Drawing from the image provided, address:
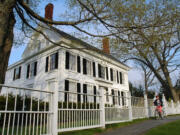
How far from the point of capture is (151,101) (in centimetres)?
1222

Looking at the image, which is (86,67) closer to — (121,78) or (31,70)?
(31,70)

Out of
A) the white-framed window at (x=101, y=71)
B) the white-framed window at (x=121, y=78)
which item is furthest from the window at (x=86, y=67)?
the white-framed window at (x=121, y=78)

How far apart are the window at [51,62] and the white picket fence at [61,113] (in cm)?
726

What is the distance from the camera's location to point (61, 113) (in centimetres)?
470

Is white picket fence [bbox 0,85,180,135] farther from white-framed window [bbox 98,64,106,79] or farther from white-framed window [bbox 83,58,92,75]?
white-framed window [bbox 98,64,106,79]

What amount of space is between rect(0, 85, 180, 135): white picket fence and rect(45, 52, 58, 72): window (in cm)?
726

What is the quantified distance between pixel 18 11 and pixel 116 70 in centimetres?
1746

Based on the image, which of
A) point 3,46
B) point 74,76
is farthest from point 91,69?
point 3,46

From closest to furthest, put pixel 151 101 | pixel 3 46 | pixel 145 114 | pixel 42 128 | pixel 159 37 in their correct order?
pixel 42 128 → pixel 3 46 → pixel 159 37 → pixel 145 114 → pixel 151 101

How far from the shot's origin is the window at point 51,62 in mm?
14977

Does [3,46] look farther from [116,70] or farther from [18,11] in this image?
[116,70]

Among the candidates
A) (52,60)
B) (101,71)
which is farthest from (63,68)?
(101,71)

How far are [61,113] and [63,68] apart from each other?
9.96 meters

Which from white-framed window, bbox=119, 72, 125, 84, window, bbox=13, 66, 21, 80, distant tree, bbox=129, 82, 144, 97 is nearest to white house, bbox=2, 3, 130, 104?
window, bbox=13, 66, 21, 80
